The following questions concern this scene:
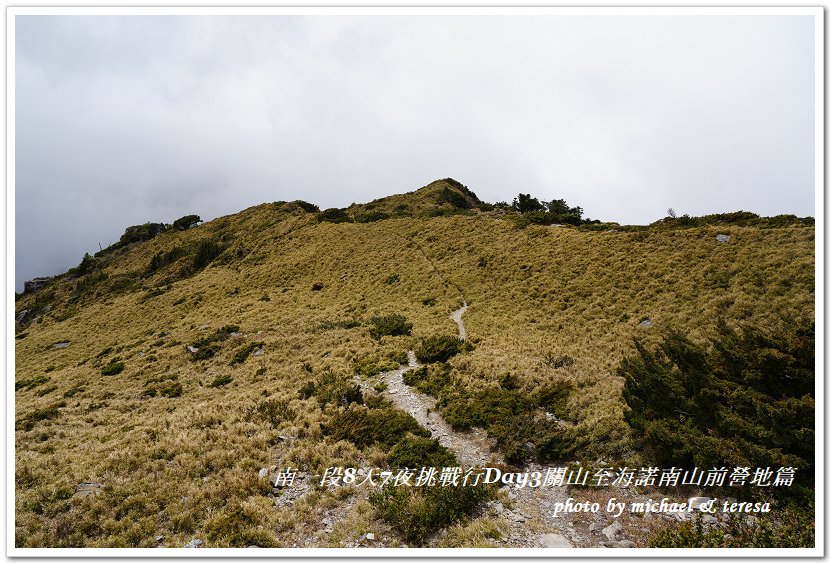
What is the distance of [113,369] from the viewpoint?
90.4 feet

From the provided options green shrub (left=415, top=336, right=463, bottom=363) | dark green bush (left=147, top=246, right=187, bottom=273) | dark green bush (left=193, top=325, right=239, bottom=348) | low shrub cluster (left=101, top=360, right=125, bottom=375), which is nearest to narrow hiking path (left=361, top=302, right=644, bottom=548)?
green shrub (left=415, top=336, right=463, bottom=363)

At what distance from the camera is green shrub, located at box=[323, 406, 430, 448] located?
43.1 feet

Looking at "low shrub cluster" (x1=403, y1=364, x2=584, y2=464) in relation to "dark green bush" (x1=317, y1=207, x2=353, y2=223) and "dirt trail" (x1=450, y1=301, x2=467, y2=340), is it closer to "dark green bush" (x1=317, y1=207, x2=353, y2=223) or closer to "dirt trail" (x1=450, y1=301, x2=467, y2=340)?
"dirt trail" (x1=450, y1=301, x2=467, y2=340)

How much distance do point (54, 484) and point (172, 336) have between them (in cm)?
2497

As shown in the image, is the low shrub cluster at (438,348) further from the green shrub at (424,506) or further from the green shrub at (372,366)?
the green shrub at (424,506)

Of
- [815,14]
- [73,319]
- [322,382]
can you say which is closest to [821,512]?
[815,14]

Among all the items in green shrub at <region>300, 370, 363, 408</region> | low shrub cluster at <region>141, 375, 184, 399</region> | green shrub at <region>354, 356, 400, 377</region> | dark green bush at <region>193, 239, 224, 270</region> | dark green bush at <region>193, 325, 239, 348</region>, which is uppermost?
dark green bush at <region>193, 239, 224, 270</region>

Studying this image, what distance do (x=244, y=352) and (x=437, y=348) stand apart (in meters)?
13.9

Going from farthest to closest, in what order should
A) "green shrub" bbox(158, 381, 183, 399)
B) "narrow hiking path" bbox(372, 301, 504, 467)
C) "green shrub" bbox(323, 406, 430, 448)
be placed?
1. "green shrub" bbox(158, 381, 183, 399)
2. "green shrub" bbox(323, 406, 430, 448)
3. "narrow hiking path" bbox(372, 301, 504, 467)

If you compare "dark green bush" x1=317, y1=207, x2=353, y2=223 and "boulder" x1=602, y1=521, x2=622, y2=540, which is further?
"dark green bush" x1=317, y1=207, x2=353, y2=223

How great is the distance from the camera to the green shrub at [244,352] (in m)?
25.3

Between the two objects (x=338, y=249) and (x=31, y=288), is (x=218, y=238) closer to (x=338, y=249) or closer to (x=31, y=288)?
(x=338, y=249)

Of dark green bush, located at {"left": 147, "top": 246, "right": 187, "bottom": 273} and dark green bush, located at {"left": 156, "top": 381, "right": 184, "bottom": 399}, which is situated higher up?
dark green bush, located at {"left": 147, "top": 246, "right": 187, "bottom": 273}

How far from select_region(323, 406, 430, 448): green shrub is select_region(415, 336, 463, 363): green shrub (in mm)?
6169
